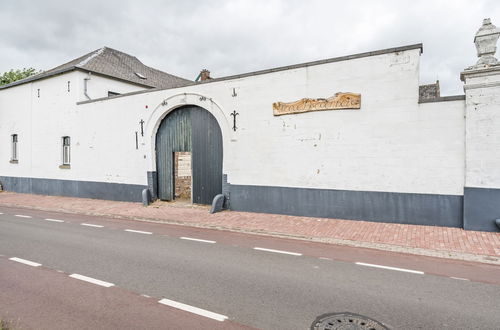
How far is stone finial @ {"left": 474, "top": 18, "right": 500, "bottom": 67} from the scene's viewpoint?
7.77 meters

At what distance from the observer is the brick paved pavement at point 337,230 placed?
6.66 meters

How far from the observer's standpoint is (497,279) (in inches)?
196

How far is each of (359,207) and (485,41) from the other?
5.57 meters

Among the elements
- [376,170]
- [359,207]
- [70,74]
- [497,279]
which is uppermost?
[70,74]

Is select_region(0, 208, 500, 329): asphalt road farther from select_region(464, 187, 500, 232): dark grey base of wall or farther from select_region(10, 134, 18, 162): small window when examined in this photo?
select_region(10, 134, 18, 162): small window

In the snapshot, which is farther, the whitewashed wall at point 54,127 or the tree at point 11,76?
the tree at point 11,76

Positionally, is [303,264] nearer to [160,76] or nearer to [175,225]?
[175,225]

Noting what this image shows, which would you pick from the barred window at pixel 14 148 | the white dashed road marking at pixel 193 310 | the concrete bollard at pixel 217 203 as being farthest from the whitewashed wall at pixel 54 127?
the white dashed road marking at pixel 193 310

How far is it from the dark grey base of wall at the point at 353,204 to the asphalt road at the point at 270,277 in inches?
109

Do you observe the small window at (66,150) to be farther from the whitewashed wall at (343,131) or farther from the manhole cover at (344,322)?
the manhole cover at (344,322)

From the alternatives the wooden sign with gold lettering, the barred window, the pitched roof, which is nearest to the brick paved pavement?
the wooden sign with gold lettering

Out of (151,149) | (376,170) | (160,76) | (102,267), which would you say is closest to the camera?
(102,267)

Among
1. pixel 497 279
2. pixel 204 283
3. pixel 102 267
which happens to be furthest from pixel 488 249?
pixel 102 267

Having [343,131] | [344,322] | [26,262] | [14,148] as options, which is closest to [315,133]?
[343,131]
